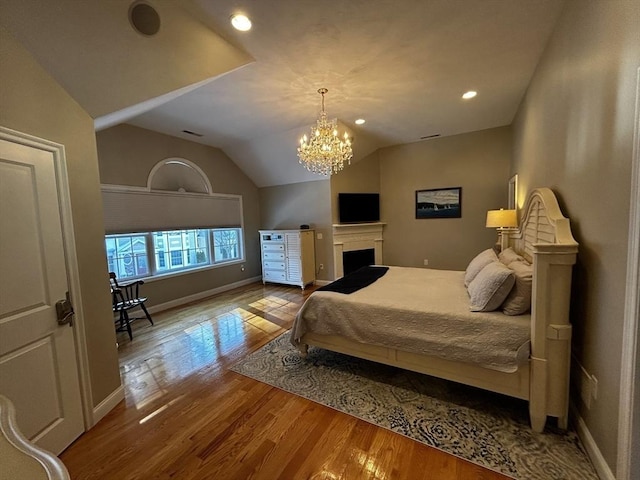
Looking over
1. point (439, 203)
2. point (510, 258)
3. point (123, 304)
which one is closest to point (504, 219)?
point (510, 258)

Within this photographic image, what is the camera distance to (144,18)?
181 centimetres

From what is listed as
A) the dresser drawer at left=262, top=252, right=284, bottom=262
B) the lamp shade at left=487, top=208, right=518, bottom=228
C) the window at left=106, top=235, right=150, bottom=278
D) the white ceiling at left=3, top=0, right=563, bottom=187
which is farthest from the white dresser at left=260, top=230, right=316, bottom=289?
the lamp shade at left=487, top=208, right=518, bottom=228

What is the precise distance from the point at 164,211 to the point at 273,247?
2.14 meters

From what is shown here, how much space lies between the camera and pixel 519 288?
1812 mm

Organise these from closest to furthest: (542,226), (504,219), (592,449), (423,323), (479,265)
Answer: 1. (592,449)
2. (423,323)
3. (542,226)
4. (479,265)
5. (504,219)

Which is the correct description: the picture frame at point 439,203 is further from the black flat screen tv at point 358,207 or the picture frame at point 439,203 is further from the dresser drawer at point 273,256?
the dresser drawer at point 273,256

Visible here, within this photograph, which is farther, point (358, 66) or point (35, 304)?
point (358, 66)

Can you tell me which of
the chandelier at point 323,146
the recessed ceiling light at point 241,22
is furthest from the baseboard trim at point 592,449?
the recessed ceiling light at point 241,22

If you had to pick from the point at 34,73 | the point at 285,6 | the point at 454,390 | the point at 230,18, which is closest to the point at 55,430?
the point at 34,73

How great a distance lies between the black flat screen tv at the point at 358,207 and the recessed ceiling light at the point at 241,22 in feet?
11.4

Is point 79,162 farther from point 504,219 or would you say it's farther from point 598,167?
point 504,219

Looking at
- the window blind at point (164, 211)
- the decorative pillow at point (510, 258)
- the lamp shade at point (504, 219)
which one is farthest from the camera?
the window blind at point (164, 211)

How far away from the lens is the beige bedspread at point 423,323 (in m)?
1.71

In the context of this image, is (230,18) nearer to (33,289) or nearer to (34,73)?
(34,73)
